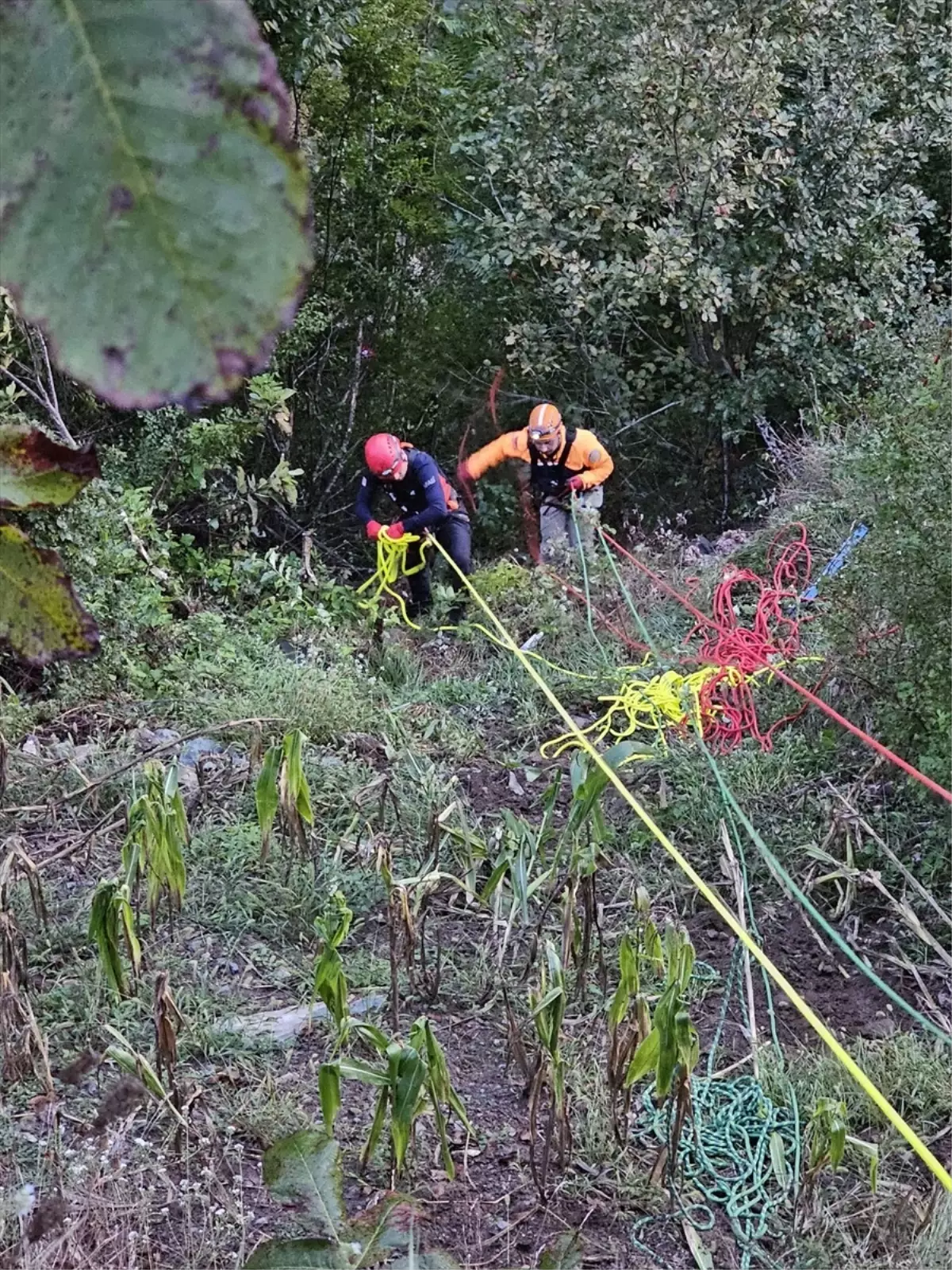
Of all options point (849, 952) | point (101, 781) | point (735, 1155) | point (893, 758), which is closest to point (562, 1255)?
point (735, 1155)

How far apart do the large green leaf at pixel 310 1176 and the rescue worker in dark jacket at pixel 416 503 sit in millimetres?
4891

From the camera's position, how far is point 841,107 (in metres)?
6.46

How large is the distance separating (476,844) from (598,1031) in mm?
507

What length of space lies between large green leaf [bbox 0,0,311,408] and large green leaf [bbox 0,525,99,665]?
0.71 ft

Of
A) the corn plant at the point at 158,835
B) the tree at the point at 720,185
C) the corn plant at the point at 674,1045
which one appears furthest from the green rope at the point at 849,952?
the tree at the point at 720,185

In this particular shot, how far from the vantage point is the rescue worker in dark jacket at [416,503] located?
616 cm

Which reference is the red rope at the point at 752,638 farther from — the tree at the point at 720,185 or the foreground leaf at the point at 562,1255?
the foreground leaf at the point at 562,1255

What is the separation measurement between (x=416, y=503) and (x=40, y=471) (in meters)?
6.09

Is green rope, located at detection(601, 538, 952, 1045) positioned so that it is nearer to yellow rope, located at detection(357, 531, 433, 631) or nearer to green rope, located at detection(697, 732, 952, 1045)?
green rope, located at detection(697, 732, 952, 1045)

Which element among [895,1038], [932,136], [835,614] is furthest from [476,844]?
[932,136]

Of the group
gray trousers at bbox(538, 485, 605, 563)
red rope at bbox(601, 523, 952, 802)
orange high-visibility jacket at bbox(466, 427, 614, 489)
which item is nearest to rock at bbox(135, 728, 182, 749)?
red rope at bbox(601, 523, 952, 802)

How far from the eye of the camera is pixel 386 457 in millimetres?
6152

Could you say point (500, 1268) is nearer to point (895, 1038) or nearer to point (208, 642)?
point (895, 1038)

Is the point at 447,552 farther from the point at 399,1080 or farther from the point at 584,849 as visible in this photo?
the point at 399,1080
